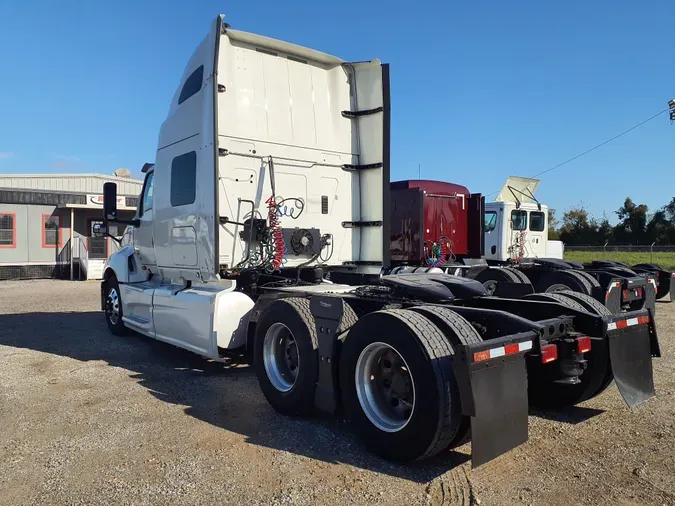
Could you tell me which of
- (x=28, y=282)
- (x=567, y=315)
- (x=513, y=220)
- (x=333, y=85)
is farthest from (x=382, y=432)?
(x=28, y=282)

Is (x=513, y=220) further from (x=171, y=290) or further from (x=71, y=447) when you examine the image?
(x=71, y=447)

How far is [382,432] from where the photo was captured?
3916 mm

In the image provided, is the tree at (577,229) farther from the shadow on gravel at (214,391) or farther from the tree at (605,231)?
A: the shadow on gravel at (214,391)

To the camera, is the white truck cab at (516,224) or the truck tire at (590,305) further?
the white truck cab at (516,224)

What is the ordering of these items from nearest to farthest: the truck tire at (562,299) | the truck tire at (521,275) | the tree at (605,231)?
the truck tire at (562,299)
the truck tire at (521,275)
the tree at (605,231)

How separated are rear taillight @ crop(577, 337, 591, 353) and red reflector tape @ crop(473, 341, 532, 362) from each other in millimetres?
656

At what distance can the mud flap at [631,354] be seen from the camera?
4211 mm

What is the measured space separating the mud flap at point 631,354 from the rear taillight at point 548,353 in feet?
1.59

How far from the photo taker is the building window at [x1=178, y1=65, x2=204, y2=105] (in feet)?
21.0

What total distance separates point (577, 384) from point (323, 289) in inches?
104

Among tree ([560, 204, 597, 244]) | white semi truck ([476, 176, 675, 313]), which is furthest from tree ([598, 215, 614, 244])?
white semi truck ([476, 176, 675, 313])

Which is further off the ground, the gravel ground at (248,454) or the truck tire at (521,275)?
the truck tire at (521,275)

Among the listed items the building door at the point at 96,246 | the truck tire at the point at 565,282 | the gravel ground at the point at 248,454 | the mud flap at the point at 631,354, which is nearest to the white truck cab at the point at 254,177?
the gravel ground at the point at 248,454

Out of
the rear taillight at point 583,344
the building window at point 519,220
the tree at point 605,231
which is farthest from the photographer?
the tree at point 605,231
